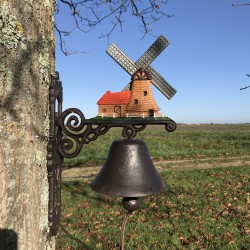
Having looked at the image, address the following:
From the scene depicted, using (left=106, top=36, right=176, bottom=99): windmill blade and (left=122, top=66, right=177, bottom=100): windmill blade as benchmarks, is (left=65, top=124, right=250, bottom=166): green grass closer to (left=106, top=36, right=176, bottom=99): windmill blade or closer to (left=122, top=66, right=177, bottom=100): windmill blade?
(left=122, top=66, right=177, bottom=100): windmill blade

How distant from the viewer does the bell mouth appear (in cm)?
212

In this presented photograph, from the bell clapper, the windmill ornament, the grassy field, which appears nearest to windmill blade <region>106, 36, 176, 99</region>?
the windmill ornament

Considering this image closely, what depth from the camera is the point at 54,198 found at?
6.48 ft

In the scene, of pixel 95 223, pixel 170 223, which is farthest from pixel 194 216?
pixel 95 223

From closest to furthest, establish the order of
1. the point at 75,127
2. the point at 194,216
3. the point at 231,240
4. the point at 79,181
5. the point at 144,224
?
the point at 75,127 → the point at 231,240 → the point at 144,224 → the point at 194,216 → the point at 79,181

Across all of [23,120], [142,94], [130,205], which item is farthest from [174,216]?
[23,120]

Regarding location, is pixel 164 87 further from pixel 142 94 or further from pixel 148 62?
pixel 142 94

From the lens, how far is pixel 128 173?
2176 mm

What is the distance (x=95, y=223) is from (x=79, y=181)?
13.4 ft

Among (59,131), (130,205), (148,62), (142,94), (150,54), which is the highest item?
(150,54)

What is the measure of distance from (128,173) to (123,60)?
13.4m

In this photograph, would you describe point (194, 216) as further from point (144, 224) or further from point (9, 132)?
point (9, 132)

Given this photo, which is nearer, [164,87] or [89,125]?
[89,125]

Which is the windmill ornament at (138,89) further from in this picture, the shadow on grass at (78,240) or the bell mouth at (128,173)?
the bell mouth at (128,173)
